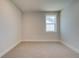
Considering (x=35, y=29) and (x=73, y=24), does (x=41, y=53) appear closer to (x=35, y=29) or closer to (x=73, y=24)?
(x=73, y=24)

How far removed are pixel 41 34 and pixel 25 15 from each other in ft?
5.37

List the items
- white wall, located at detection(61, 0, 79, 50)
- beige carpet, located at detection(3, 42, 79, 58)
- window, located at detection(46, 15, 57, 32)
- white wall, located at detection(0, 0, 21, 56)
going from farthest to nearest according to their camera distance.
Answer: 1. window, located at detection(46, 15, 57, 32)
2. white wall, located at detection(61, 0, 79, 50)
3. white wall, located at detection(0, 0, 21, 56)
4. beige carpet, located at detection(3, 42, 79, 58)

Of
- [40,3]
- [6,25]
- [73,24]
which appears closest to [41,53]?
[6,25]

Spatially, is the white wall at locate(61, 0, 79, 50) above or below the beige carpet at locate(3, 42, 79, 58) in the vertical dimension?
above

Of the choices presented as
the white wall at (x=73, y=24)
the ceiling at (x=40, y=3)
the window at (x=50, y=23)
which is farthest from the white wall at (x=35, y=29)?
the white wall at (x=73, y=24)

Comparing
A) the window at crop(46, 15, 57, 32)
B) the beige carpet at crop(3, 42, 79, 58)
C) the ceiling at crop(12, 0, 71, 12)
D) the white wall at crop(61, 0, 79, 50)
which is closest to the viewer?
the beige carpet at crop(3, 42, 79, 58)

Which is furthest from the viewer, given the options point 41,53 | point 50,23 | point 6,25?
point 50,23

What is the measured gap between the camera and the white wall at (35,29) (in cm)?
709

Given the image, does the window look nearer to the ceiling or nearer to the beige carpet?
the ceiling

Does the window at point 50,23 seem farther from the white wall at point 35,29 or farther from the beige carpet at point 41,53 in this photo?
the beige carpet at point 41,53

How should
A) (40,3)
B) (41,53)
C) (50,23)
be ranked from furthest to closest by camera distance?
(50,23) < (40,3) < (41,53)

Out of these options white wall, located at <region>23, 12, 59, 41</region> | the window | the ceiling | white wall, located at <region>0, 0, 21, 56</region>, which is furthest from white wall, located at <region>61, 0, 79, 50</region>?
white wall, located at <region>0, 0, 21, 56</region>

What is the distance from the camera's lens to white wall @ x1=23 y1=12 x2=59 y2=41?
709cm

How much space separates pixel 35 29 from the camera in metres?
7.13
